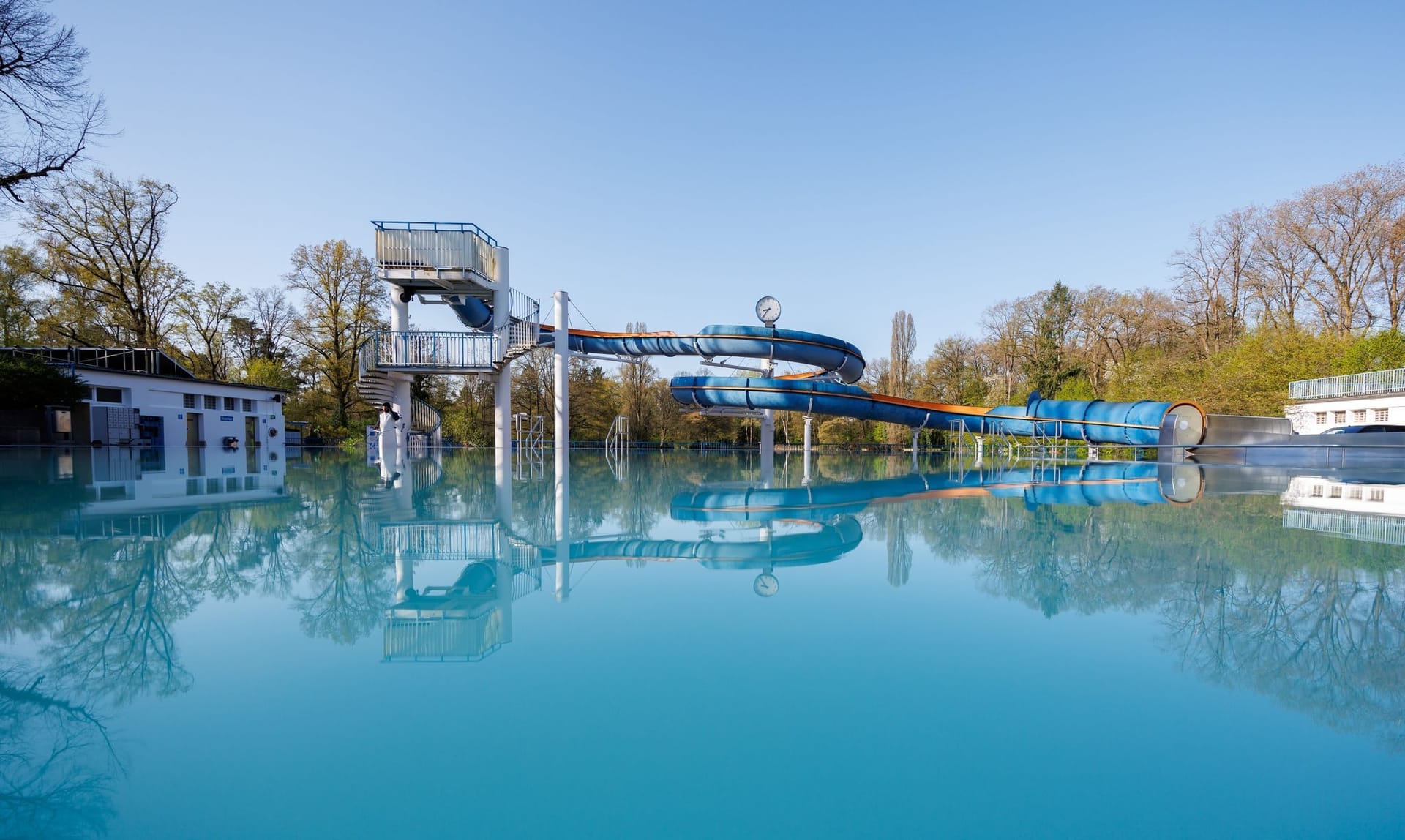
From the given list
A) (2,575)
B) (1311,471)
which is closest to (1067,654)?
(2,575)

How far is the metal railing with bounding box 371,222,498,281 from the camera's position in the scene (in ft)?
50.6

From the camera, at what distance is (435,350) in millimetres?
16297

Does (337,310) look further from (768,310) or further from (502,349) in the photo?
(768,310)

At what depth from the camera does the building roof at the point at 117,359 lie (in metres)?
21.7

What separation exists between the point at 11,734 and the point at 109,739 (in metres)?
0.33

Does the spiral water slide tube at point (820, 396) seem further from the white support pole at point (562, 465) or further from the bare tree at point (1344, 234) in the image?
the bare tree at point (1344, 234)

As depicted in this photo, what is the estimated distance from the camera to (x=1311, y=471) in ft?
51.6

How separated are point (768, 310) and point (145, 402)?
23692mm

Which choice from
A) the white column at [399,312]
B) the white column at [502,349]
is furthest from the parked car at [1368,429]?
the white column at [399,312]

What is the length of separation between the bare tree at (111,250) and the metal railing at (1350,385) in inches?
1816

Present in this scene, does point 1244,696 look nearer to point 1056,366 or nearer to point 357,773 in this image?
point 357,773

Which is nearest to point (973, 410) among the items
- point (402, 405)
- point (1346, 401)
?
point (1346, 401)

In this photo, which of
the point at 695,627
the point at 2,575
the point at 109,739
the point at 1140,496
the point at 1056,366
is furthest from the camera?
the point at 1056,366

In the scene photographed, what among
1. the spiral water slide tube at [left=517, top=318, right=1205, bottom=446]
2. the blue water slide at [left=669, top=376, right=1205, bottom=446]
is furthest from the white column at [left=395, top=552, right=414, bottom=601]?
the blue water slide at [left=669, top=376, right=1205, bottom=446]
